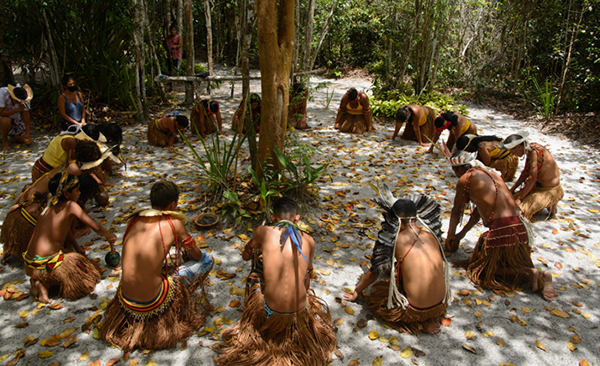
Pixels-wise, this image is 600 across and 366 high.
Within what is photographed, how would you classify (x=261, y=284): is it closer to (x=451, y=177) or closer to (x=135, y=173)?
(x=135, y=173)

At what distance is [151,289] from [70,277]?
101cm

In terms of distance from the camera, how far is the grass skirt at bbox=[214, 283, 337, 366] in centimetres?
238

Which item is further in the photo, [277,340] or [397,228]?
[397,228]

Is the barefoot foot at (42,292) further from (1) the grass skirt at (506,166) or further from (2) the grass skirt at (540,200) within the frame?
(1) the grass skirt at (506,166)

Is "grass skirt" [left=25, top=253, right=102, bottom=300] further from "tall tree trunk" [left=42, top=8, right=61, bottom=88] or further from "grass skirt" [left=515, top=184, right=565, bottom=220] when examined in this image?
"tall tree trunk" [left=42, top=8, right=61, bottom=88]

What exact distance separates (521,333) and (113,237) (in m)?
3.54

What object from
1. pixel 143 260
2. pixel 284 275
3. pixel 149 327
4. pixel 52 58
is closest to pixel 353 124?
pixel 284 275

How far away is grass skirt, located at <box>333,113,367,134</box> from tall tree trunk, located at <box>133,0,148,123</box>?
4135 millimetres

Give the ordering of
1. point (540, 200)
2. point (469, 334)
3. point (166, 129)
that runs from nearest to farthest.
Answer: point (469, 334) < point (540, 200) < point (166, 129)

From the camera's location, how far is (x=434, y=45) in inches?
332

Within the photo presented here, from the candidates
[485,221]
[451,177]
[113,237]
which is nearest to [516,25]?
[451,177]

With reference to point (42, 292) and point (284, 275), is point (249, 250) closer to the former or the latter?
point (284, 275)

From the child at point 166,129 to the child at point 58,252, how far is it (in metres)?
3.12

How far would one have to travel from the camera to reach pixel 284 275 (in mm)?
2416
